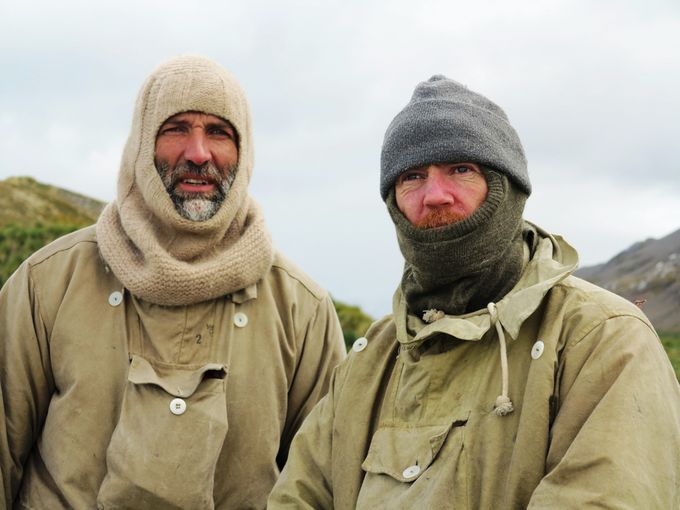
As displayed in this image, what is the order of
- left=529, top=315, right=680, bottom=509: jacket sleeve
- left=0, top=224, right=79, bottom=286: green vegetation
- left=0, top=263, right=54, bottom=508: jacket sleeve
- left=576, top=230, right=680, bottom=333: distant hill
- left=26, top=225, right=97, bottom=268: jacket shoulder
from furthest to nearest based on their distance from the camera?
left=576, top=230, right=680, bottom=333: distant hill
left=0, top=224, right=79, bottom=286: green vegetation
left=26, top=225, right=97, bottom=268: jacket shoulder
left=0, top=263, right=54, bottom=508: jacket sleeve
left=529, top=315, right=680, bottom=509: jacket sleeve

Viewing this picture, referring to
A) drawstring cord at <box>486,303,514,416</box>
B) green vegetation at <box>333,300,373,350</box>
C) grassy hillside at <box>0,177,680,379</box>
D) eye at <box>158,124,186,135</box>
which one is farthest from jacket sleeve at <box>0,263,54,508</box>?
green vegetation at <box>333,300,373,350</box>

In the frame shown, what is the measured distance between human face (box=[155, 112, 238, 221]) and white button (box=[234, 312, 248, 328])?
581 millimetres

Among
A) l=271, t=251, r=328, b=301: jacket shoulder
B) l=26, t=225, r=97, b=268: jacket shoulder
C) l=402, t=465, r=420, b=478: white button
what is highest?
l=26, t=225, r=97, b=268: jacket shoulder

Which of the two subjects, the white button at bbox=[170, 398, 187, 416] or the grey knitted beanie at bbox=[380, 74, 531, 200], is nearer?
the grey knitted beanie at bbox=[380, 74, 531, 200]

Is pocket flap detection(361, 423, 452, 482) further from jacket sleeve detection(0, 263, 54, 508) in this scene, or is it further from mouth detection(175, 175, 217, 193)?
jacket sleeve detection(0, 263, 54, 508)

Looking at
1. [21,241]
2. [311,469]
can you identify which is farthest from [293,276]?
[21,241]

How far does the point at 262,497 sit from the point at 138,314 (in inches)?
48.2

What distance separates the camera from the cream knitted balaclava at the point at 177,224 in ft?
18.1

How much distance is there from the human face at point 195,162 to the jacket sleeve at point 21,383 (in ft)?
3.34

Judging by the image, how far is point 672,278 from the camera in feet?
127

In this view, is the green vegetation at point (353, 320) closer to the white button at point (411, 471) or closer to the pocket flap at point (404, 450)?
the pocket flap at point (404, 450)

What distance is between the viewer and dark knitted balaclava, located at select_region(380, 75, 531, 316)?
4078 millimetres

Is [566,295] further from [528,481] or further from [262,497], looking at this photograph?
[262,497]

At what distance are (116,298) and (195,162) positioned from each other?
34.8 inches
